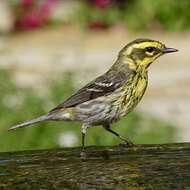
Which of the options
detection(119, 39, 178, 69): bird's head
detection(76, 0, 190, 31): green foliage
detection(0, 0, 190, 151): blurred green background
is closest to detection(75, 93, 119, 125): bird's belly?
detection(119, 39, 178, 69): bird's head

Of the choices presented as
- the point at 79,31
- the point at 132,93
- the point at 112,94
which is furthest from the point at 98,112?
the point at 79,31

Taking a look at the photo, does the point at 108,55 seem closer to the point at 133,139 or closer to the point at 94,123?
the point at 133,139

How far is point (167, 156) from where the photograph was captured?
22.5 ft

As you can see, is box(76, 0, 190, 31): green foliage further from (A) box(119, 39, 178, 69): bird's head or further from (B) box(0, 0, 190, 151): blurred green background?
(A) box(119, 39, 178, 69): bird's head

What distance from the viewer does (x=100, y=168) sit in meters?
6.44

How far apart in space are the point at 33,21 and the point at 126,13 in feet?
6.50

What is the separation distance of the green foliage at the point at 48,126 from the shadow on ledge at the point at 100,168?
2681mm

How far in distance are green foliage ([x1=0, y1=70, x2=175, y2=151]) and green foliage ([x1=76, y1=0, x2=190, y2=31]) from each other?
809 cm

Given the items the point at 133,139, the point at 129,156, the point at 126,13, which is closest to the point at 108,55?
the point at 126,13

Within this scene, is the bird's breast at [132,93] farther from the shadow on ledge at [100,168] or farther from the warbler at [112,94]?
the shadow on ledge at [100,168]

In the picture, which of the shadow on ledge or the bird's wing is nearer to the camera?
the shadow on ledge

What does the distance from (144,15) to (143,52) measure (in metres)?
11.0

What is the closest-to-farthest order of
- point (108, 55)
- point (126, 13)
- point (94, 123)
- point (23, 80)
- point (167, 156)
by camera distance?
1. point (167, 156)
2. point (94, 123)
3. point (23, 80)
4. point (108, 55)
5. point (126, 13)

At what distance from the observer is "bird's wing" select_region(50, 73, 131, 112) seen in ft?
26.1
